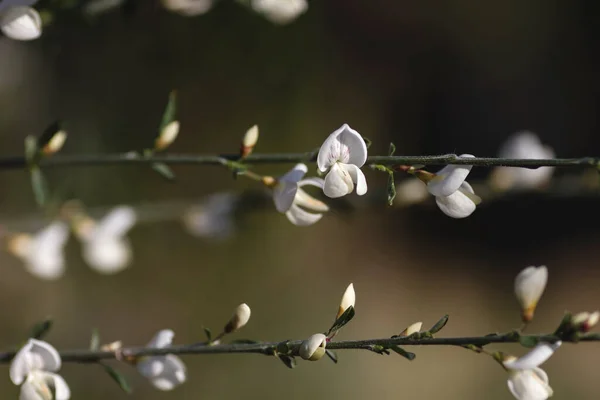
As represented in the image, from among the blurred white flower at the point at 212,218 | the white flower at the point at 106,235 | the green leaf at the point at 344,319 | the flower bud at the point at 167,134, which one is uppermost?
the blurred white flower at the point at 212,218

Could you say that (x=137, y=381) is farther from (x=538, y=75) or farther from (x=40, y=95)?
(x=538, y=75)

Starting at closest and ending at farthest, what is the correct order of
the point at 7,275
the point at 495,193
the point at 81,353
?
the point at 81,353 < the point at 495,193 < the point at 7,275

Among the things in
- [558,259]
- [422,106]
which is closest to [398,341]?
[422,106]

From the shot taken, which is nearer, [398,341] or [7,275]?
[398,341]

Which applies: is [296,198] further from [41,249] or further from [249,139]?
[41,249]

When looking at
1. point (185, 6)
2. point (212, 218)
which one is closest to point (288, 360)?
point (185, 6)

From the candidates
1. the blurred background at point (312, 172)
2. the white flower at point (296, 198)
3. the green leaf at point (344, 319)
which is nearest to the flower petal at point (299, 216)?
the white flower at point (296, 198)

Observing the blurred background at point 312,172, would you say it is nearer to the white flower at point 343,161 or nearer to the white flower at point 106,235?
the white flower at point 106,235
